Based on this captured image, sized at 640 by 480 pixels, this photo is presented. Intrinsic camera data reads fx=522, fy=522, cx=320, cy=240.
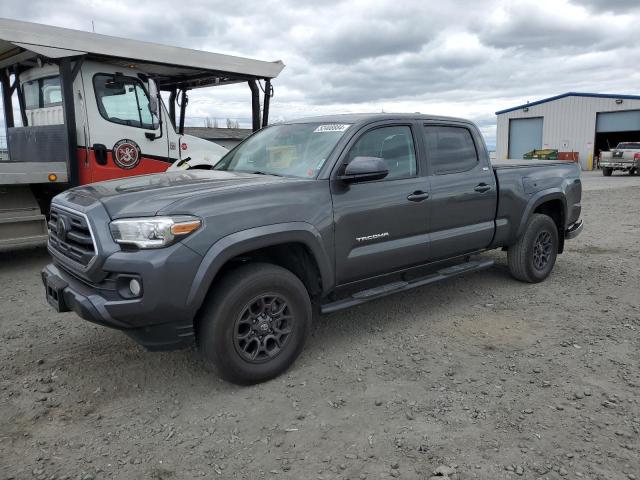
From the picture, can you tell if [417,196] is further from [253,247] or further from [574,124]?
[574,124]

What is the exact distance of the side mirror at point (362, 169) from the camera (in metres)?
3.74

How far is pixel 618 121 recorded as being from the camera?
112ft

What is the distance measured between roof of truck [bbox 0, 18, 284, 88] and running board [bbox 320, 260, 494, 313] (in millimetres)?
4944

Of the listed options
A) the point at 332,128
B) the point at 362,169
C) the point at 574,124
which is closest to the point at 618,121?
the point at 574,124

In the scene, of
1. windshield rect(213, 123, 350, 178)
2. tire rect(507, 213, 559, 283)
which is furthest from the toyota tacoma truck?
windshield rect(213, 123, 350, 178)

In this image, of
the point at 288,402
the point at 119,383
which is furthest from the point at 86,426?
the point at 288,402

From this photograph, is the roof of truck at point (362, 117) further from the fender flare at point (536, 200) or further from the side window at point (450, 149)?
the fender flare at point (536, 200)

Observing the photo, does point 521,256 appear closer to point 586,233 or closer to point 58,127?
point 586,233

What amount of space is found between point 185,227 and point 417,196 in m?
2.11

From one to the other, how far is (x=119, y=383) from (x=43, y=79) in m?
5.51

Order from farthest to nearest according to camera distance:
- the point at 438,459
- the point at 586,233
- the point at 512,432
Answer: the point at 586,233
the point at 512,432
the point at 438,459

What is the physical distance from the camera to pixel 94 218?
3.18 meters

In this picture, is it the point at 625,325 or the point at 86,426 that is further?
the point at 625,325

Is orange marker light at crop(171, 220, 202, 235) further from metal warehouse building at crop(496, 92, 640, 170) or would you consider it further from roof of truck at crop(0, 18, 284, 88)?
metal warehouse building at crop(496, 92, 640, 170)
